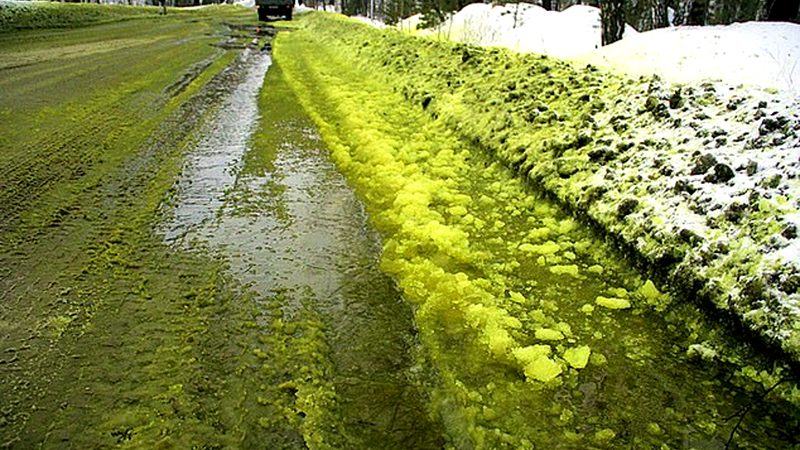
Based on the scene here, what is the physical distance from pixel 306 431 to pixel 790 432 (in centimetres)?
201

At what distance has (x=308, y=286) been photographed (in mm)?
3115

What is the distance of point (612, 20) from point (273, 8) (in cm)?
2264

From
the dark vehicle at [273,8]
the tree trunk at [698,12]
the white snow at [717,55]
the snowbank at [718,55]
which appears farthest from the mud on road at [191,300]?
the dark vehicle at [273,8]

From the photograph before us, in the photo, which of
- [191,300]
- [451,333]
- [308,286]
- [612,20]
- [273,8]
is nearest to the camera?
[451,333]

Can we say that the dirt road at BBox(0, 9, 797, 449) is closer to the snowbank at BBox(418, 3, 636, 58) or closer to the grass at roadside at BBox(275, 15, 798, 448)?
the grass at roadside at BBox(275, 15, 798, 448)

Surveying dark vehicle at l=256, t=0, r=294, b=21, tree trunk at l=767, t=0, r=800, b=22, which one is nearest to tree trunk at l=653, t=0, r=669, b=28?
tree trunk at l=767, t=0, r=800, b=22

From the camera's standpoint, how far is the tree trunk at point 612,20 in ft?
35.4

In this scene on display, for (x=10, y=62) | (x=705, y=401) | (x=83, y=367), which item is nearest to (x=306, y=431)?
(x=83, y=367)

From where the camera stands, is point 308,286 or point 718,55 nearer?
point 308,286

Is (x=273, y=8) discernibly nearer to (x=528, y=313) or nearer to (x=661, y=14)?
(x=661, y=14)

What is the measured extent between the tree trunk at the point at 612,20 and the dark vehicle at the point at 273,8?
2193cm

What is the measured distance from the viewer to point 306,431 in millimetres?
2086

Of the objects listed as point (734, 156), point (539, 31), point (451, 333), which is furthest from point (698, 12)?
point (451, 333)

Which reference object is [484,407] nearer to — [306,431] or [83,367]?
[306,431]
